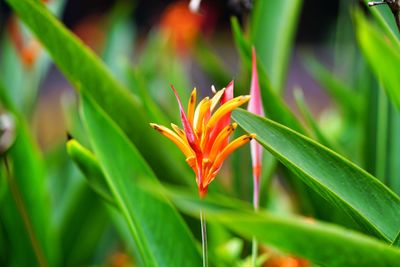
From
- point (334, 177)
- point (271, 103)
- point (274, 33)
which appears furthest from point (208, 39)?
point (334, 177)

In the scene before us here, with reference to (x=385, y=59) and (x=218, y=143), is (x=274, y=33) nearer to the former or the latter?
(x=385, y=59)

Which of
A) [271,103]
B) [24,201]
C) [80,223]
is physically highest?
[271,103]

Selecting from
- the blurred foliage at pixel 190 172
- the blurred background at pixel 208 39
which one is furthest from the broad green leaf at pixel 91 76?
the blurred background at pixel 208 39

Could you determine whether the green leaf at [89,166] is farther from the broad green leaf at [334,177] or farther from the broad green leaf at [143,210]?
the broad green leaf at [334,177]

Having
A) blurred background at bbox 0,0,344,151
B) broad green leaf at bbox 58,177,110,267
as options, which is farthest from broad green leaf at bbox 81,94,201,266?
blurred background at bbox 0,0,344,151

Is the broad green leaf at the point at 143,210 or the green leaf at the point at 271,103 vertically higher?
the green leaf at the point at 271,103

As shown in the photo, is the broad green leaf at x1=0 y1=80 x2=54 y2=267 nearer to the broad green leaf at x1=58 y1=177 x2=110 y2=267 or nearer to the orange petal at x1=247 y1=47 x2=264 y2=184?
the broad green leaf at x1=58 y1=177 x2=110 y2=267
